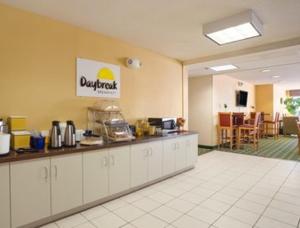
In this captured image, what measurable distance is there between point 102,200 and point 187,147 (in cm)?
208

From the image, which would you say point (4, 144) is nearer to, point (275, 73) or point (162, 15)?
point (162, 15)

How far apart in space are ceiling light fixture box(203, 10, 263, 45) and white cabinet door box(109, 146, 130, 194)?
2114 mm

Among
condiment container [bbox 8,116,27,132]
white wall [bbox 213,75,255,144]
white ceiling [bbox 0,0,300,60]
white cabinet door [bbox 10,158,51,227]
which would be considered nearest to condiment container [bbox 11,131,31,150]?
condiment container [bbox 8,116,27,132]

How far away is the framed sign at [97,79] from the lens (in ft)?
10.1

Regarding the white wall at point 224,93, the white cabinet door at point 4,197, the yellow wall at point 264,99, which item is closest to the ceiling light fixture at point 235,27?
the white cabinet door at point 4,197

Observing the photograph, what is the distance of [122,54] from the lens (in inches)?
144

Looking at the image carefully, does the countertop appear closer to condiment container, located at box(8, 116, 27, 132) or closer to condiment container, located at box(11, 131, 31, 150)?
condiment container, located at box(11, 131, 31, 150)

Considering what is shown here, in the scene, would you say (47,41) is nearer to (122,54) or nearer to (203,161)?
(122,54)

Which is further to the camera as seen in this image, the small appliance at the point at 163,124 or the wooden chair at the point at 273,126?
the wooden chair at the point at 273,126

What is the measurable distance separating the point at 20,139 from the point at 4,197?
636 mm

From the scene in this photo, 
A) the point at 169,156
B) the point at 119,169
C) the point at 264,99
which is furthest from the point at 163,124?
the point at 264,99

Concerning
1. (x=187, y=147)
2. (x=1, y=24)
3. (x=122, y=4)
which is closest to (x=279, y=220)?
(x=187, y=147)

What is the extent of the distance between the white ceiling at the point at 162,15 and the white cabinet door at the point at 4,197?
1893mm

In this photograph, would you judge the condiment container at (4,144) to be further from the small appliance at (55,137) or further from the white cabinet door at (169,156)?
the white cabinet door at (169,156)
